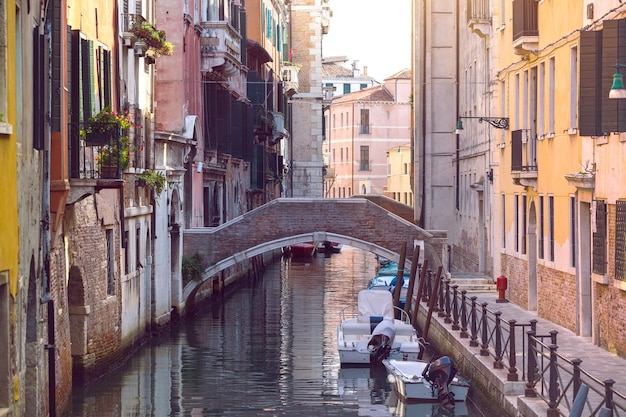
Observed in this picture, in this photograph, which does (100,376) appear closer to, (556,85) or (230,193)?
(556,85)

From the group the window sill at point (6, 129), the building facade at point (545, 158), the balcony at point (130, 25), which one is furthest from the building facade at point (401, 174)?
the window sill at point (6, 129)

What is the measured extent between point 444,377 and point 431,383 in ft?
1.61

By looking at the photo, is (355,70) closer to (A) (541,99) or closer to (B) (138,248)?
(B) (138,248)

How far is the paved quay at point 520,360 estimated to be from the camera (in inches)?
538

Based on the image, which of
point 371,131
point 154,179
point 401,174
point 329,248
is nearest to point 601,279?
point 154,179

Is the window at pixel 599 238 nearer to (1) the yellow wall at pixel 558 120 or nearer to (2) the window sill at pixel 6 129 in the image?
(1) the yellow wall at pixel 558 120

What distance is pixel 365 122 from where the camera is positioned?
8256 centimetres

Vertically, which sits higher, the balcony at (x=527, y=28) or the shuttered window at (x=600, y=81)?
the balcony at (x=527, y=28)

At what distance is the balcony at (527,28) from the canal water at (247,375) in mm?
6098

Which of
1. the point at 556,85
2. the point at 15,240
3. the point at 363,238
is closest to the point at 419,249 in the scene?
the point at 363,238

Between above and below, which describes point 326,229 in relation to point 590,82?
below

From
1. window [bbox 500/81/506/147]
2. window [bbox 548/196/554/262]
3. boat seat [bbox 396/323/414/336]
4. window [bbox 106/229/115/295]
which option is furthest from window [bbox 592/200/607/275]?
window [bbox 500/81/506/147]

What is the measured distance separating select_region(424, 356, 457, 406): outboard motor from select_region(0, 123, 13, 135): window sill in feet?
26.1

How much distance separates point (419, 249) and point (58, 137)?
15.2 metres
